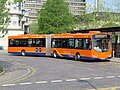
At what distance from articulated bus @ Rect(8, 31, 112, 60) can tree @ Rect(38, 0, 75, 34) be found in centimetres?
2586

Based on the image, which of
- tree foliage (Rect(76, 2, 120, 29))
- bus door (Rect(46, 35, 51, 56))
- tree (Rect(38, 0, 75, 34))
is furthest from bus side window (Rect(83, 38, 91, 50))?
tree (Rect(38, 0, 75, 34))

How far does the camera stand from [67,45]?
1268 inches

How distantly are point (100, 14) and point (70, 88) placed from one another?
45.3 meters

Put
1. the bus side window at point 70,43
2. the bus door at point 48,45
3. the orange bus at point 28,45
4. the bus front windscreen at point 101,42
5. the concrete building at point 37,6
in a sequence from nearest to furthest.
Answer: the bus front windscreen at point 101,42
the bus side window at point 70,43
the bus door at point 48,45
the orange bus at point 28,45
the concrete building at point 37,6

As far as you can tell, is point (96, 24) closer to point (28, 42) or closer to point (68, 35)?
point (28, 42)

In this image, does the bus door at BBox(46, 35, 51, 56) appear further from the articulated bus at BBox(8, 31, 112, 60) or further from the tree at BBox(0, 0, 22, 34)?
the tree at BBox(0, 0, 22, 34)

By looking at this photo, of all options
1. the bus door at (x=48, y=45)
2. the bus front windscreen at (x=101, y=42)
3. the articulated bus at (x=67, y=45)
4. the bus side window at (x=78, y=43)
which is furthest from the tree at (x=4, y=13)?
the bus door at (x=48, y=45)

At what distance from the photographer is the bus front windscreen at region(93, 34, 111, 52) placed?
2816 centimetres

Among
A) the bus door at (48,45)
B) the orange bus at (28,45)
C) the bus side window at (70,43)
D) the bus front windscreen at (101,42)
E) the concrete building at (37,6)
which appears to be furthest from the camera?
the concrete building at (37,6)

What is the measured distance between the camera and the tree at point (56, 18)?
2613 inches

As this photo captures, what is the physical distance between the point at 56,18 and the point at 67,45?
3472 centimetres

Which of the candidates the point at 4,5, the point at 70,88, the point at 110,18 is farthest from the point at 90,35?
the point at 110,18

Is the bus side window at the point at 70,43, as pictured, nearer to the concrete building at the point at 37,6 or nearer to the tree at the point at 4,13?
the tree at the point at 4,13

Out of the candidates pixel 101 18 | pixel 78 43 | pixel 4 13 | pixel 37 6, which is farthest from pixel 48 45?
pixel 37 6
